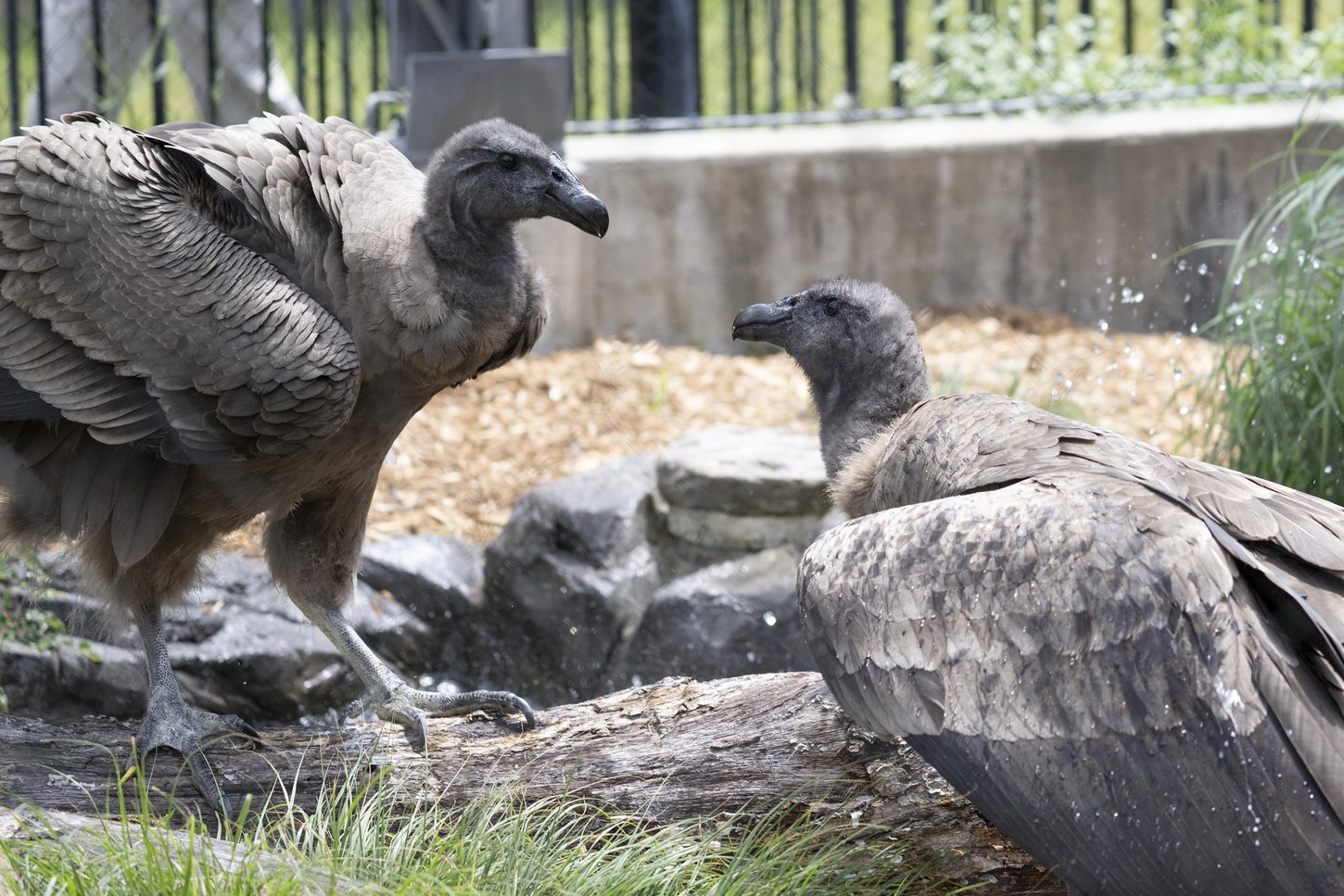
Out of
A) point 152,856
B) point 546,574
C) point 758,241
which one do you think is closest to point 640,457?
point 546,574

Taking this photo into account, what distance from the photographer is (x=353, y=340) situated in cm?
384

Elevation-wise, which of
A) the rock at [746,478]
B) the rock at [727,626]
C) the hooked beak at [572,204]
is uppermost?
the hooked beak at [572,204]

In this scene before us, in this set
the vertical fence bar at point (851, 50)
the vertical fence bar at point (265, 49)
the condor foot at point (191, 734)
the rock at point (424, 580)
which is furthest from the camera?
the vertical fence bar at point (851, 50)

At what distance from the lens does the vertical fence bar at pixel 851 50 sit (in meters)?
8.34

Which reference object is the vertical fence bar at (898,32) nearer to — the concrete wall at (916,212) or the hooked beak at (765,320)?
the concrete wall at (916,212)

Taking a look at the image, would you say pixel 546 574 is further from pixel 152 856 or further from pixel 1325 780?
pixel 1325 780

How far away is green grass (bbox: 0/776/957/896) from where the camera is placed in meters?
2.96

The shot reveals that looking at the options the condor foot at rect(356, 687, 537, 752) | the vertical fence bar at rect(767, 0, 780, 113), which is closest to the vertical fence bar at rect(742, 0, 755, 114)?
the vertical fence bar at rect(767, 0, 780, 113)

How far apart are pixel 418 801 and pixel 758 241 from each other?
483cm

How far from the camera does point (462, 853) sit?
127 inches

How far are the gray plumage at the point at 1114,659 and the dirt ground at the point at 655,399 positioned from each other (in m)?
3.26

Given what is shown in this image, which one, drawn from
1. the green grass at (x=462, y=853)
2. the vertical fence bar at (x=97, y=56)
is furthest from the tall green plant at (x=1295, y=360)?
the vertical fence bar at (x=97, y=56)

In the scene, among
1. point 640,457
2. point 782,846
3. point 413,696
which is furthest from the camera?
point 640,457

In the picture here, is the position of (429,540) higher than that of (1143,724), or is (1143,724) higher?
(1143,724)
